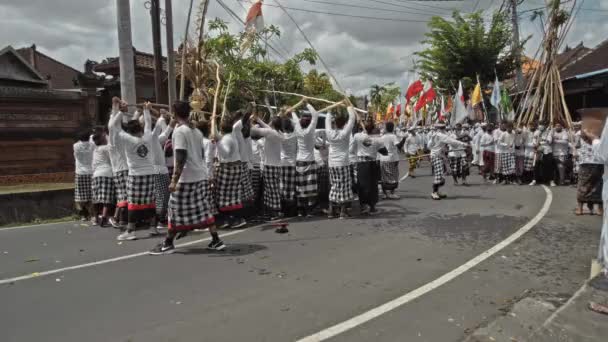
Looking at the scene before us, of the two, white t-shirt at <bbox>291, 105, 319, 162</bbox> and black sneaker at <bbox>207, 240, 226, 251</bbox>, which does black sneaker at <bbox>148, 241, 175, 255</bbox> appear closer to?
black sneaker at <bbox>207, 240, 226, 251</bbox>

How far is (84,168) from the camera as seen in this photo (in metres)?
8.84

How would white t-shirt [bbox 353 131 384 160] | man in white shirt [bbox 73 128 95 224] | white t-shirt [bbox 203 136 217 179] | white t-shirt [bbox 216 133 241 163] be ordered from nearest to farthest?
white t-shirt [bbox 216 133 241 163]
white t-shirt [bbox 203 136 217 179]
white t-shirt [bbox 353 131 384 160]
man in white shirt [bbox 73 128 95 224]

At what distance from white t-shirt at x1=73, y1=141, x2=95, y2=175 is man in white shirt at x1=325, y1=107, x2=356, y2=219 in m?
4.56

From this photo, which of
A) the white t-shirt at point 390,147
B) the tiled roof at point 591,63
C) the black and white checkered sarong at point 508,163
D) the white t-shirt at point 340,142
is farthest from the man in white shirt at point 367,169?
the tiled roof at point 591,63

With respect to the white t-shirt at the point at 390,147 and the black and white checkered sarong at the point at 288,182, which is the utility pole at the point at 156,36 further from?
the white t-shirt at the point at 390,147

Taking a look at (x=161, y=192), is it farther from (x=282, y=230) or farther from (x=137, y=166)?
A: (x=282, y=230)

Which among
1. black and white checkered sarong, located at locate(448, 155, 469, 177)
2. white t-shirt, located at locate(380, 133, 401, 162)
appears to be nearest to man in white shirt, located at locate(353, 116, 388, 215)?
white t-shirt, located at locate(380, 133, 401, 162)

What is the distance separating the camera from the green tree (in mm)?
23625

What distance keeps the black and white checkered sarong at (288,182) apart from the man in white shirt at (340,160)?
2.26 feet

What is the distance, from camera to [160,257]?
5.73 metres

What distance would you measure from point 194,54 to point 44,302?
19.4 ft

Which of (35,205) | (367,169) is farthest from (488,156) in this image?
(35,205)

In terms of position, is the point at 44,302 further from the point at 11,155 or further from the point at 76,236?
the point at 11,155

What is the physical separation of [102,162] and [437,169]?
692 cm
